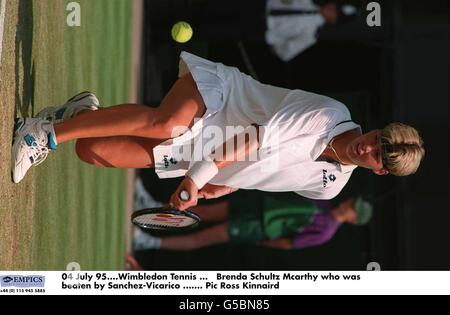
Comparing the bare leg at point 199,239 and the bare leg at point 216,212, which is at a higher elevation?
the bare leg at point 216,212

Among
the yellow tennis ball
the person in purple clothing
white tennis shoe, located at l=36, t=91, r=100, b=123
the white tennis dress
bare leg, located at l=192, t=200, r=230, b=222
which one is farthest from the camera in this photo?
bare leg, located at l=192, t=200, r=230, b=222

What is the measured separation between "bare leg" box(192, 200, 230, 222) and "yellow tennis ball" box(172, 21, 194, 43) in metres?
0.88

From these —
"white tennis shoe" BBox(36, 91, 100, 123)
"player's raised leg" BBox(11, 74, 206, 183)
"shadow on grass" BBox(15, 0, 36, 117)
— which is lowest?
"player's raised leg" BBox(11, 74, 206, 183)

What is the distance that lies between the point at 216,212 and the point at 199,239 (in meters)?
0.17

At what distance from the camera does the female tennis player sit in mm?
2244

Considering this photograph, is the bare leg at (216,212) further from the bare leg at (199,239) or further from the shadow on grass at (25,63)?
the shadow on grass at (25,63)

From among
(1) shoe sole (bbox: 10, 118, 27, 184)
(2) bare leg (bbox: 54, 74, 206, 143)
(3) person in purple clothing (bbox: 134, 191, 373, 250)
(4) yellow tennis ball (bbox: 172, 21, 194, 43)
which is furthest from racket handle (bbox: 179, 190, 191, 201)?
(3) person in purple clothing (bbox: 134, 191, 373, 250)

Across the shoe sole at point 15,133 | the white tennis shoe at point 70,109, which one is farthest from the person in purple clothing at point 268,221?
the shoe sole at point 15,133

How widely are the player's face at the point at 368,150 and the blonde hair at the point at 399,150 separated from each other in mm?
22

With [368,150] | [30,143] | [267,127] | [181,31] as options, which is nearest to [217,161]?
[267,127]

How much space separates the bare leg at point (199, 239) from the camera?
3.92 meters

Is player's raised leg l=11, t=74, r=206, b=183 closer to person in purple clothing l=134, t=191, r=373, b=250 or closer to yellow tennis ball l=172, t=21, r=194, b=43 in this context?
yellow tennis ball l=172, t=21, r=194, b=43

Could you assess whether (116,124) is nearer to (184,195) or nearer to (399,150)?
(184,195)
